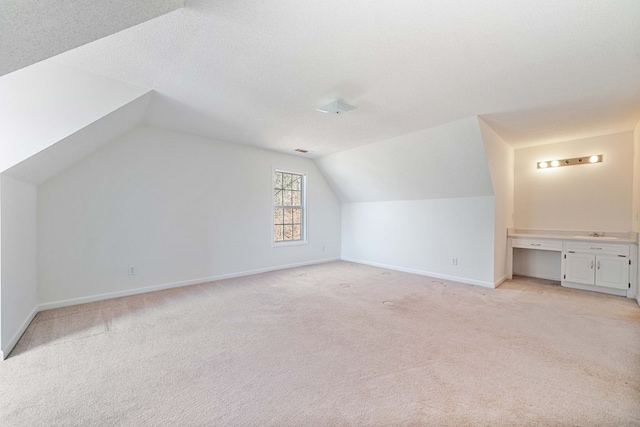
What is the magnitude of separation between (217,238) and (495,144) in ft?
15.6

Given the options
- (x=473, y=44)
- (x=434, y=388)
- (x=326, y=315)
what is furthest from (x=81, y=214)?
(x=473, y=44)

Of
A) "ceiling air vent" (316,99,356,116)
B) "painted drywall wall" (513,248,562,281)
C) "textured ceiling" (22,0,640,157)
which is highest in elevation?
"textured ceiling" (22,0,640,157)

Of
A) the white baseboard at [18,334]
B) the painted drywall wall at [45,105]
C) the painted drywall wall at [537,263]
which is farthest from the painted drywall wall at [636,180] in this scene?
the white baseboard at [18,334]

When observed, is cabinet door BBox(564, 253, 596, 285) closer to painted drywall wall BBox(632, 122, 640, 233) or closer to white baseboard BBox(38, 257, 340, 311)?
painted drywall wall BBox(632, 122, 640, 233)

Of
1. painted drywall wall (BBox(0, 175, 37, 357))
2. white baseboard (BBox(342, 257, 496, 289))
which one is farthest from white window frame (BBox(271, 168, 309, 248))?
painted drywall wall (BBox(0, 175, 37, 357))

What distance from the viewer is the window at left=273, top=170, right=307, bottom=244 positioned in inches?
224

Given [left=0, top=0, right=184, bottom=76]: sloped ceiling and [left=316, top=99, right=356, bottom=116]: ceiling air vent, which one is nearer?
[left=0, top=0, right=184, bottom=76]: sloped ceiling

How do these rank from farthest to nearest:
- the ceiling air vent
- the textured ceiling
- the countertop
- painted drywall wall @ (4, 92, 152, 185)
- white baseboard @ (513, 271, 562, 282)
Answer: white baseboard @ (513, 271, 562, 282), the countertop, the ceiling air vent, painted drywall wall @ (4, 92, 152, 185), the textured ceiling

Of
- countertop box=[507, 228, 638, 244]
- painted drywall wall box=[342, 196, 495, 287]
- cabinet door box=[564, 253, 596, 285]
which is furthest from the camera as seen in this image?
painted drywall wall box=[342, 196, 495, 287]

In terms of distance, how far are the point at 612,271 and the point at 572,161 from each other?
180cm

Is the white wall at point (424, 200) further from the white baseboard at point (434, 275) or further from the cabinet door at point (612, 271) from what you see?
the cabinet door at point (612, 271)

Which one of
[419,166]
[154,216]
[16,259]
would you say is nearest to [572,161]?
[419,166]

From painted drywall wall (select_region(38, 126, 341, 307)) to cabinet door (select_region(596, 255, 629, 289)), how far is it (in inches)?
199

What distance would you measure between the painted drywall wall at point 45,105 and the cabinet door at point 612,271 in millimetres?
6385
